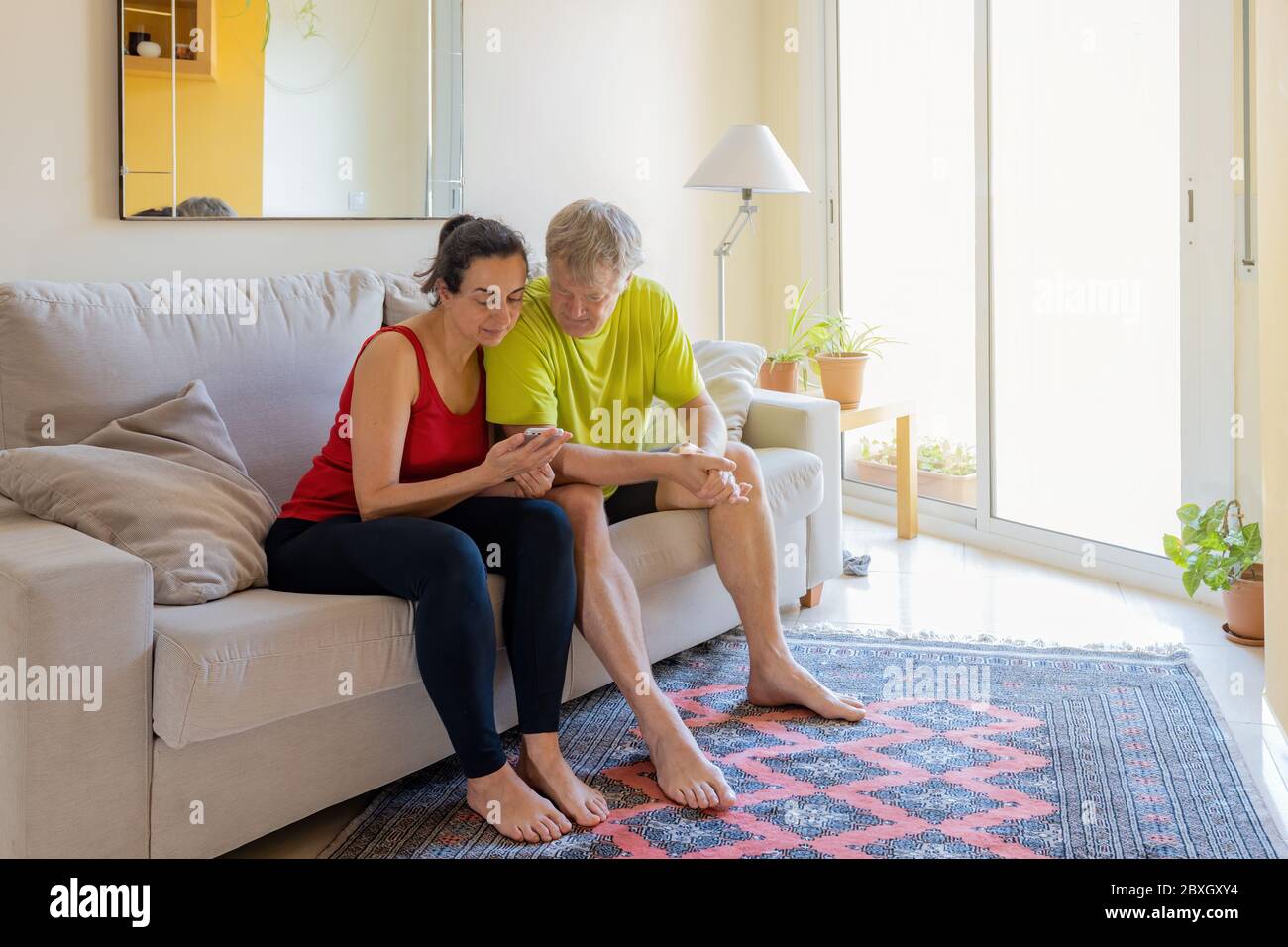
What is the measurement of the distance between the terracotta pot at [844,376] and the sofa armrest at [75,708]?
247 cm

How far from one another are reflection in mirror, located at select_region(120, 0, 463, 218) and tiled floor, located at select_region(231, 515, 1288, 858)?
1.46 metres

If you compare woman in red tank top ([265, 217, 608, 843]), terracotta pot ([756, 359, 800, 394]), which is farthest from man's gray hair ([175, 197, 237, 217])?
terracotta pot ([756, 359, 800, 394])

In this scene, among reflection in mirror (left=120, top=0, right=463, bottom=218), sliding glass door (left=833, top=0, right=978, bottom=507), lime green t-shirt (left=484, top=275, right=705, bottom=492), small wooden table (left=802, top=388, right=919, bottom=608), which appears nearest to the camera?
lime green t-shirt (left=484, top=275, right=705, bottom=492)

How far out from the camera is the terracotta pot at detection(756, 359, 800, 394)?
3797mm

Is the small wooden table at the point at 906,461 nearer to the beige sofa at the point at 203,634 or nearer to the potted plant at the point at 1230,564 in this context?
the potted plant at the point at 1230,564

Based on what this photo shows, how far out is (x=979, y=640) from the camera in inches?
120

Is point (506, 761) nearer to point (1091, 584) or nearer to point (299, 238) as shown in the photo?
point (299, 238)

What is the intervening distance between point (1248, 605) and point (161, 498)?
8.09 feet

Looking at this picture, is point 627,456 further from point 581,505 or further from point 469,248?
point 469,248

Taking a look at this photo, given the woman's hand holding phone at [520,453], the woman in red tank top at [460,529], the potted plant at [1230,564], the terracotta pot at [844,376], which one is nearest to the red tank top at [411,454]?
the woman in red tank top at [460,529]

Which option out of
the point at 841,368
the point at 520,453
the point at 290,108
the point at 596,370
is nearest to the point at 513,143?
the point at 290,108

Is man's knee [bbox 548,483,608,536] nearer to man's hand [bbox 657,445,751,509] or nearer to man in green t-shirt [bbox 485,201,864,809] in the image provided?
man in green t-shirt [bbox 485,201,864,809]

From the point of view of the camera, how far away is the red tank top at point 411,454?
2236 mm
